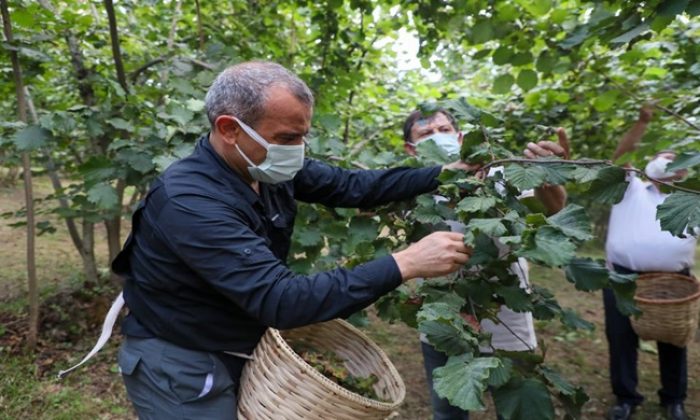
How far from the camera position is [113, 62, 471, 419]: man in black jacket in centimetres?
136

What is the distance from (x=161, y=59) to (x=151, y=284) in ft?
8.46

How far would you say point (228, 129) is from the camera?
1.58m

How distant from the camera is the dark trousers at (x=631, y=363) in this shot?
3.59 m

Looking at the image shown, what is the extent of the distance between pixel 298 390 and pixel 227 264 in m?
0.39

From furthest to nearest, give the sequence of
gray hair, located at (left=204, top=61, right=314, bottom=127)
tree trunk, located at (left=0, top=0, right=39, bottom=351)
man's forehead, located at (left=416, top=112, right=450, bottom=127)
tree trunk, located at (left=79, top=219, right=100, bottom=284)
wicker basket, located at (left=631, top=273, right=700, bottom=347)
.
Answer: tree trunk, located at (left=79, top=219, right=100, bottom=284) < wicker basket, located at (left=631, top=273, right=700, bottom=347) < tree trunk, located at (left=0, top=0, right=39, bottom=351) < man's forehead, located at (left=416, top=112, right=450, bottom=127) < gray hair, located at (left=204, top=61, right=314, bottom=127)

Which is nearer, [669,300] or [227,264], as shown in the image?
[227,264]

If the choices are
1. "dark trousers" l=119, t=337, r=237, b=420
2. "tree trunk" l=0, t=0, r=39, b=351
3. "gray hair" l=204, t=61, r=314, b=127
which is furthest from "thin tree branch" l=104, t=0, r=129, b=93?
"dark trousers" l=119, t=337, r=237, b=420

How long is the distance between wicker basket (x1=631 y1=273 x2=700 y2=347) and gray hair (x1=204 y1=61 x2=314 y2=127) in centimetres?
255

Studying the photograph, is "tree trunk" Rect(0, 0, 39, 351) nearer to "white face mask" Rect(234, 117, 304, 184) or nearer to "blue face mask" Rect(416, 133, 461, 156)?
"white face mask" Rect(234, 117, 304, 184)

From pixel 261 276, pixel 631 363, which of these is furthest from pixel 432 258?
pixel 631 363

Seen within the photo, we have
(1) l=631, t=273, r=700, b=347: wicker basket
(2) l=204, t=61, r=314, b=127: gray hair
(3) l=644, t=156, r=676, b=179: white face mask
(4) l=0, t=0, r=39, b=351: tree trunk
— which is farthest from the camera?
(3) l=644, t=156, r=676, b=179: white face mask

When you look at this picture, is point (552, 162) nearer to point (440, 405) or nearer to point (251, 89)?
point (251, 89)

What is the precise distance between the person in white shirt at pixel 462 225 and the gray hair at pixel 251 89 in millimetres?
747

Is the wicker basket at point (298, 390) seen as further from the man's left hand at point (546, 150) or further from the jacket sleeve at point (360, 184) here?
the man's left hand at point (546, 150)
